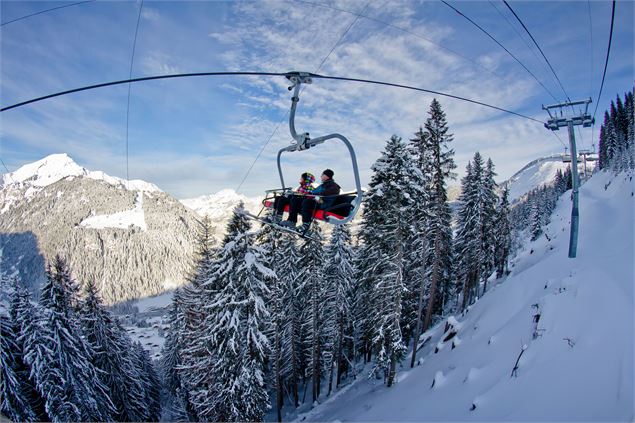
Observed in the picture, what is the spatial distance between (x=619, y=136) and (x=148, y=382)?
100 metres

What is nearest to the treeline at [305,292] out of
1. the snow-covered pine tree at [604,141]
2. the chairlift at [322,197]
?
the chairlift at [322,197]

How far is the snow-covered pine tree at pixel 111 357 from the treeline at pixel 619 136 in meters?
71.1

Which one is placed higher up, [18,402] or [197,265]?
[197,265]

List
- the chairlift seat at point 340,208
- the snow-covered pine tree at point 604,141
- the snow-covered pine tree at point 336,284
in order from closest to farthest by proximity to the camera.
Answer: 1. the chairlift seat at point 340,208
2. the snow-covered pine tree at point 336,284
3. the snow-covered pine tree at point 604,141

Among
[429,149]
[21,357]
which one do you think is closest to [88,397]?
[21,357]

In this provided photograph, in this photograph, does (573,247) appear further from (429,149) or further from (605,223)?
(429,149)

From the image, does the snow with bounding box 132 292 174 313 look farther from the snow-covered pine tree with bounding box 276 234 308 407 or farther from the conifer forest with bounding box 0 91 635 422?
the snow-covered pine tree with bounding box 276 234 308 407

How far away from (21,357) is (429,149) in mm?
30624

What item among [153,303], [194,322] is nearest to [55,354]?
[194,322]

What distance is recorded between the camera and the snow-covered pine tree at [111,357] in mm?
23625

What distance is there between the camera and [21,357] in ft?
65.7

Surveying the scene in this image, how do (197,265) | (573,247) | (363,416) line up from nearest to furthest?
(573,247) < (363,416) < (197,265)

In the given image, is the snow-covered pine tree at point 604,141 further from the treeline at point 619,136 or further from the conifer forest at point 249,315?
the conifer forest at point 249,315

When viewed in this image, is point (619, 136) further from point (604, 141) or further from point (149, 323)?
point (149, 323)
